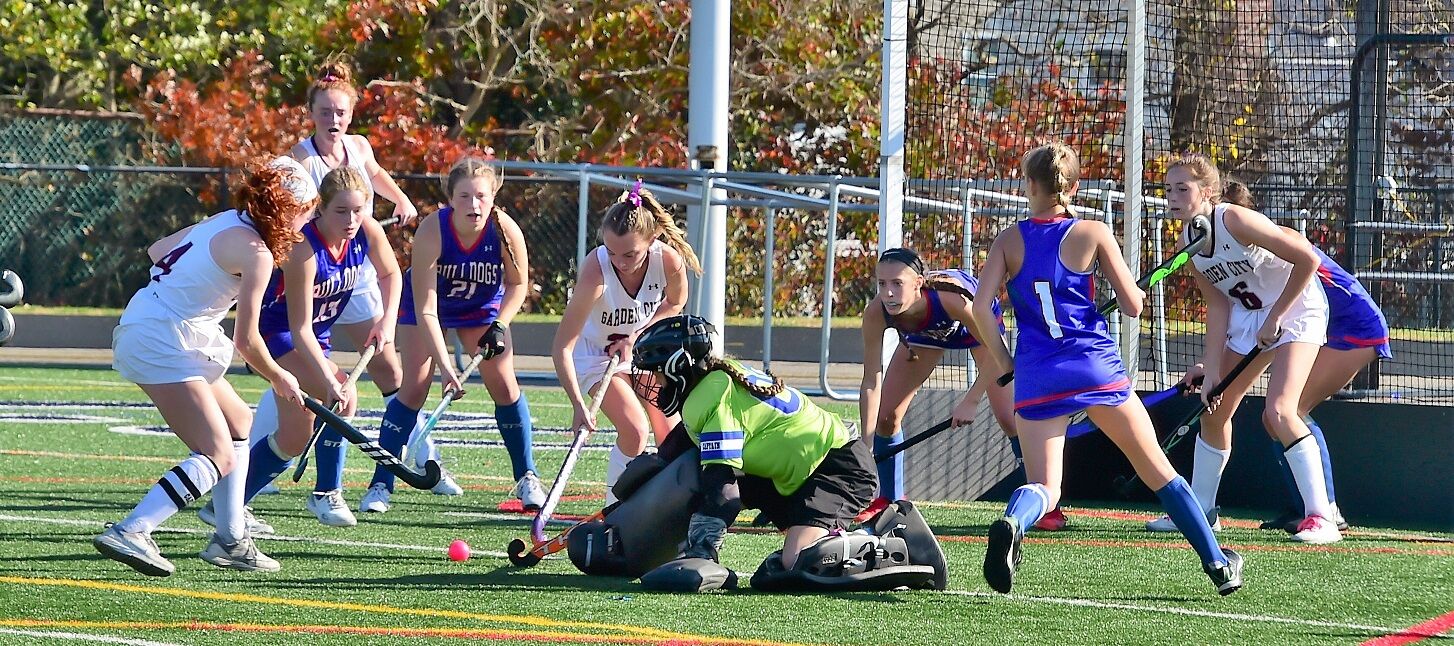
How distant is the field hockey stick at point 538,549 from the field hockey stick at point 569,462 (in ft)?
0.79

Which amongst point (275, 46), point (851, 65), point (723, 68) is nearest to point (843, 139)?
point (851, 65)

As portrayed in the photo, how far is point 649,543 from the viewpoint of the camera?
18.4ft

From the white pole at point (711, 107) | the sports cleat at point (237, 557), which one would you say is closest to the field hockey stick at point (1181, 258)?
the sports cleat at point (237, 557)

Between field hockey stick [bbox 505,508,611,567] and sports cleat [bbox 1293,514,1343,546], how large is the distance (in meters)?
2.76

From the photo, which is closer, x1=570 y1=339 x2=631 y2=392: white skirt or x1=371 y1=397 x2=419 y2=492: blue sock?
x1=570 y1=339 x2=631 y2=392: white skirt

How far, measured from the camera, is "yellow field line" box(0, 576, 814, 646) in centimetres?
472

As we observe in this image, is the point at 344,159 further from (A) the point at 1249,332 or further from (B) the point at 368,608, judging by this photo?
(A) the point at 1249,332

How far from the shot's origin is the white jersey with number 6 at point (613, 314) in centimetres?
684

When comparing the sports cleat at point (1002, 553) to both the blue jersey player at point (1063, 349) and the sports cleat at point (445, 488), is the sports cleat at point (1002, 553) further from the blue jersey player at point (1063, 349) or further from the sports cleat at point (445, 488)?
the sports cleat at point (445, 488)

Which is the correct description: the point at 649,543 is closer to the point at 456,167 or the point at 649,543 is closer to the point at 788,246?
the point at 456,167

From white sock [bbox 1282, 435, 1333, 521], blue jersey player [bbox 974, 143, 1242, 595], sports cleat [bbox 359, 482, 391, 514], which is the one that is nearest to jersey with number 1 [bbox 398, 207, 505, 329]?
sports cleat [bbox 359, 482, 391, 514]

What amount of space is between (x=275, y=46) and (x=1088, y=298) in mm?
16790

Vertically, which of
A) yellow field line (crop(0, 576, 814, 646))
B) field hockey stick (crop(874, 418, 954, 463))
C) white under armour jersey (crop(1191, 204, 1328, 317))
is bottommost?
yellow field line (crop(0, 576, 814, 646))

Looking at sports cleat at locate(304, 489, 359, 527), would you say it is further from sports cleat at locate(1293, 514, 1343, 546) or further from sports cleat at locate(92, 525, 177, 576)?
sports cleat at locate(1293, 514, 1343, 546)
